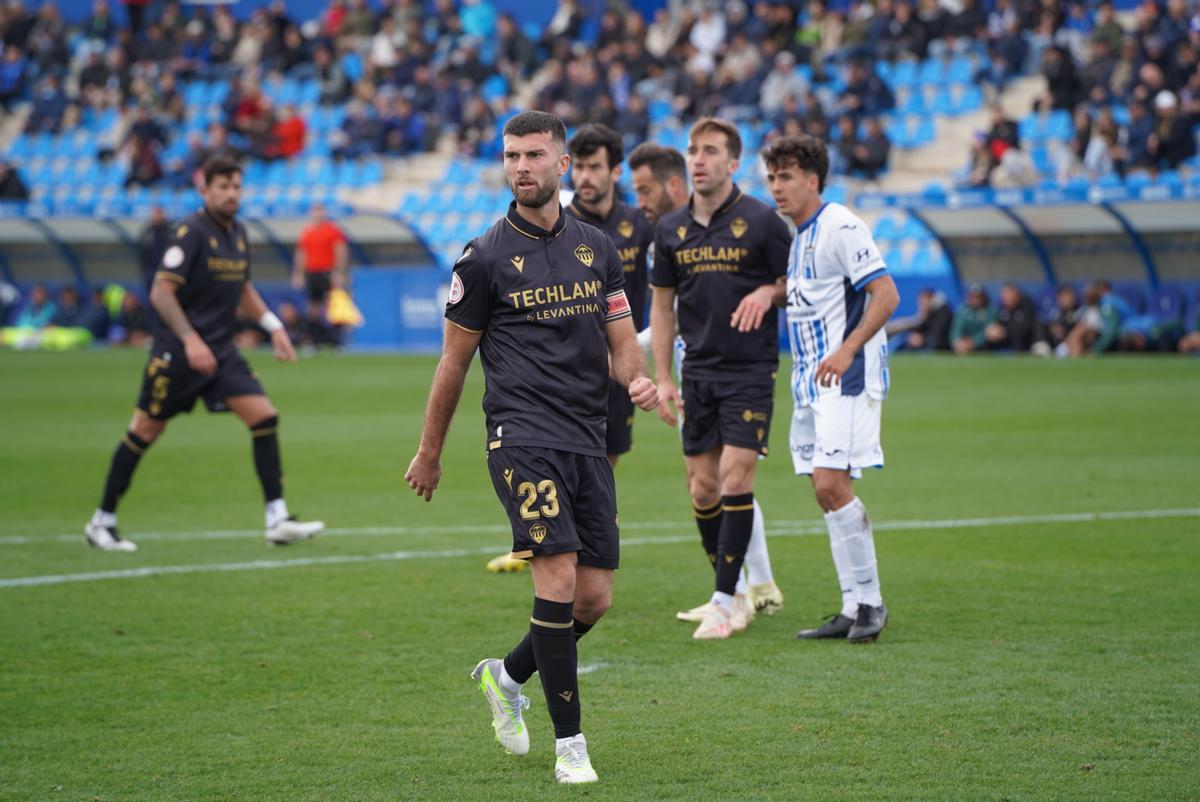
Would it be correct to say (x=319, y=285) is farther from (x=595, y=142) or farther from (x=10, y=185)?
(x=595, y=142)

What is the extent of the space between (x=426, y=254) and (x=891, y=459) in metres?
19.0

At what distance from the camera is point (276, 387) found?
70.2ft

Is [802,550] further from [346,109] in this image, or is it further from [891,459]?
[346,109]

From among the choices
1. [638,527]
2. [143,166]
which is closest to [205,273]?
[638,527]

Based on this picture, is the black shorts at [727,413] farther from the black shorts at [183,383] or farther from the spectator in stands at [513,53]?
the spectator in stands at [513,53]

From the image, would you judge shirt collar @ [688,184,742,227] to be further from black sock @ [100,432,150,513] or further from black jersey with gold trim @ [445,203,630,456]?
black sock @ [100,432,150,513]

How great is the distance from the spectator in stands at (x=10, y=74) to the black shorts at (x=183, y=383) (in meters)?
34.9

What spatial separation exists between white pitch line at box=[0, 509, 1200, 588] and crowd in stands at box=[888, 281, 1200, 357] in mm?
14210

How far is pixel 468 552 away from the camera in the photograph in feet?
31.0

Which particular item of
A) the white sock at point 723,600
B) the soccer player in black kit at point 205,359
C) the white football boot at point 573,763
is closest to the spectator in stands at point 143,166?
the soccer player in black kit at point 205,359

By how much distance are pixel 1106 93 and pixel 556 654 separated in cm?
2295

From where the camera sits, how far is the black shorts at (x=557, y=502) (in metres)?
5.03

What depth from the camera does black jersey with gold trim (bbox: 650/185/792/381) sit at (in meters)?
7.40

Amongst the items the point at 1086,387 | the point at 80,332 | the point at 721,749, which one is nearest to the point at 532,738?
the point at 721,749
